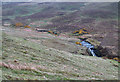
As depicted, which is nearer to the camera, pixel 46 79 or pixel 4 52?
pixel 46 79

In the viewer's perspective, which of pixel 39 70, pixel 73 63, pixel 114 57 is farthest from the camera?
pixel 114 57

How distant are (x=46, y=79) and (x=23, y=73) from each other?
192 cm

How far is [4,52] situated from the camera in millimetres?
14633

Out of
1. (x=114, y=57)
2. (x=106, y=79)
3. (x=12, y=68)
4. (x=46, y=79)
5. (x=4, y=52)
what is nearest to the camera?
(x=46, y=79)

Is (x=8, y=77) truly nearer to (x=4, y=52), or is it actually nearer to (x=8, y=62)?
(x=8, y=62)

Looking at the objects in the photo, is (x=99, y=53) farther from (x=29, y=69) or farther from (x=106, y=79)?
(x=29, y=69)

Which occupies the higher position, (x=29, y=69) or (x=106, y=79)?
(x=29, y=69)

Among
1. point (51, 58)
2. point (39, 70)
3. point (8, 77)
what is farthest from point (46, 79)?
point (51, 58)

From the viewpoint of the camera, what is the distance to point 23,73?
1071 centimetres

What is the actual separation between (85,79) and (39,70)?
416 cm

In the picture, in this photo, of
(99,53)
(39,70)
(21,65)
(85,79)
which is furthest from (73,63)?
(99,53)

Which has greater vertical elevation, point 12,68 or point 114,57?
point 12,68

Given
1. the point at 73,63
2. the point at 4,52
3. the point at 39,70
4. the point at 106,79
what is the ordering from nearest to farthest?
the point at 39,70, the point at 106,79, the point at 4,52, the point at 73,63

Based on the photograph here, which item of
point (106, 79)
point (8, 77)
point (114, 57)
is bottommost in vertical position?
point (114, 57)
